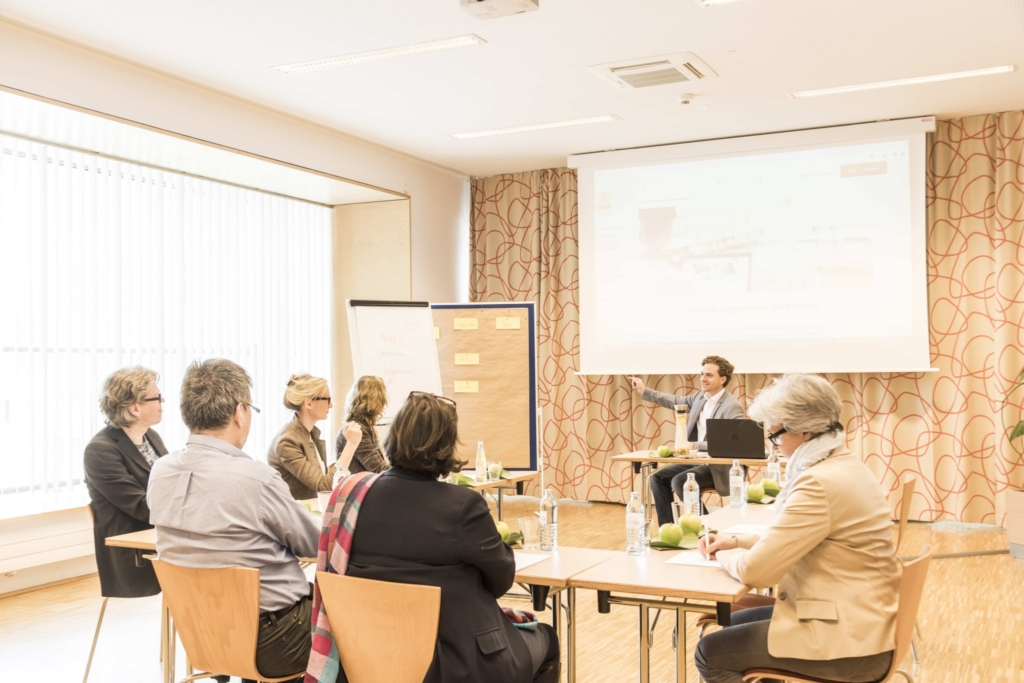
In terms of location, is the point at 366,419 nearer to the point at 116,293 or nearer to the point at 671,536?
the point at 671,536

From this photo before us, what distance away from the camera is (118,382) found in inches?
151

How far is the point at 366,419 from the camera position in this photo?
488 cm

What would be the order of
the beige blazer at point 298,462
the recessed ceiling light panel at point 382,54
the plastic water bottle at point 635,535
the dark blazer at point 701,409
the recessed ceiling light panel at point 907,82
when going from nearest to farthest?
the plastic water bottle at point 635,535 < the beige blazer at point 298,462 < the recessed ceiling light panel at point 382,54 < the recessed ceiling light panel at point 907,82 < the dark blazer at point 701,409

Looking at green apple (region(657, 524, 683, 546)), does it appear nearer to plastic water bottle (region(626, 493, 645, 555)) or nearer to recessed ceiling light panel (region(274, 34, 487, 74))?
plastic water bottle (region(626, 493, 645, 555))

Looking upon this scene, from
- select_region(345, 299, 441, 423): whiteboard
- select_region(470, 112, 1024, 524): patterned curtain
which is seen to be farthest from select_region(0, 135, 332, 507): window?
select_region(470, 112, 1024, 524): patterned curtain

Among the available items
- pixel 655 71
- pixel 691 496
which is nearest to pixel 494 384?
pixel 655 71

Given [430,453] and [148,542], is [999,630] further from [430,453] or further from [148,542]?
[148,542]

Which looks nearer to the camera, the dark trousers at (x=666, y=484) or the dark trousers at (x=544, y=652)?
the dark trousers at (x=544, y=652)

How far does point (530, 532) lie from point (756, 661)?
0.88 metres

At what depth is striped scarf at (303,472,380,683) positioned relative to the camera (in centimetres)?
235

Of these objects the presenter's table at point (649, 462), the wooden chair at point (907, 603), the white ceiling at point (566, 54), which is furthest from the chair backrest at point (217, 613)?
the presenter's table at point (649, 462)

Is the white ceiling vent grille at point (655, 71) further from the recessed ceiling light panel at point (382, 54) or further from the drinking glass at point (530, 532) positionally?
the drinking glass at point (530, 532)

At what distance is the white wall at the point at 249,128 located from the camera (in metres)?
4.89

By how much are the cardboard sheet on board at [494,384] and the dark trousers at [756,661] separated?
4.54 metres
